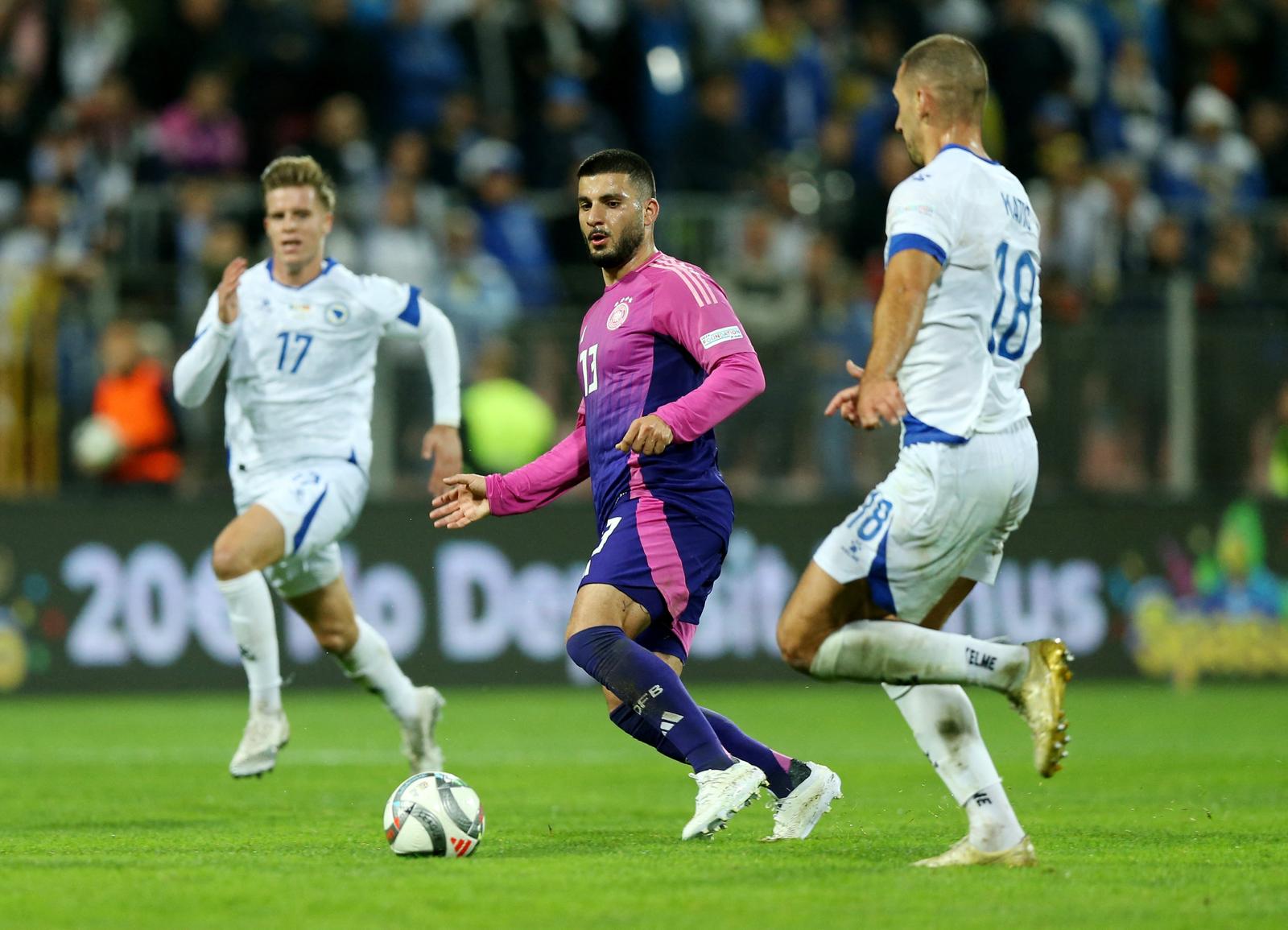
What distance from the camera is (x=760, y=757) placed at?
707cm

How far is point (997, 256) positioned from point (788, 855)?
201 cm

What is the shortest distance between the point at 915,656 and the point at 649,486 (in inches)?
54.2

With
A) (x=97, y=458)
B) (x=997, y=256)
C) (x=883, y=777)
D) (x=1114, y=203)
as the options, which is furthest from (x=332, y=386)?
(x=1114, y=203)

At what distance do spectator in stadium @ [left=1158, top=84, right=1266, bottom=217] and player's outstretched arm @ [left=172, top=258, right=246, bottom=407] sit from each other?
1090 cm

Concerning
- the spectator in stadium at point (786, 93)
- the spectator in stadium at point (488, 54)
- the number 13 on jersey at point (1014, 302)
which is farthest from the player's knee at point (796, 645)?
the spectator in stadium at point (786, 93)

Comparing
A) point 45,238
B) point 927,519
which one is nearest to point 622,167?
point 927,519

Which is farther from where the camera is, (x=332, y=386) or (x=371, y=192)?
(x=371, y=192)

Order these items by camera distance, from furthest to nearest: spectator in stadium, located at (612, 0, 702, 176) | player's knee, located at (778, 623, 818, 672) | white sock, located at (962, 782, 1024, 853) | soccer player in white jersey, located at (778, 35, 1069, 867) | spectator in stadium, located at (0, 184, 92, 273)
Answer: spectator in stadium, located at (612, 0, 702, 176), spectator in stadium, located at (0, 184, 92, 273), white sock, located at (962, 782, 1024, 853), player's knee, located at (778, 623, 818, 672), soccer player in white jersey, located at (778, 35, 1069, 867)

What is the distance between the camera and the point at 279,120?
16000 mm

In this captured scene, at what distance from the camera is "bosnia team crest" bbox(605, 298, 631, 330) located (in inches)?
278

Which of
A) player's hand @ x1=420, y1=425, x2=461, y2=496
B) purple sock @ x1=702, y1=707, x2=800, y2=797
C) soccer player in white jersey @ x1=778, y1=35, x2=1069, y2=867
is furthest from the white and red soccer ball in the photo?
player's hand @ x1=420, y1=425, x2=461, y2=496

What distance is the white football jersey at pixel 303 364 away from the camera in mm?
9117

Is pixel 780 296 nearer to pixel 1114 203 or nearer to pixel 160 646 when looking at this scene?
pixel 1114 203

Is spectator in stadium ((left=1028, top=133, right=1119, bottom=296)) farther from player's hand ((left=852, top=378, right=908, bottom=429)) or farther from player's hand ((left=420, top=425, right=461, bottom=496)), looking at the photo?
player's hand ((left=852, top=378, right=908, bottom=429))
